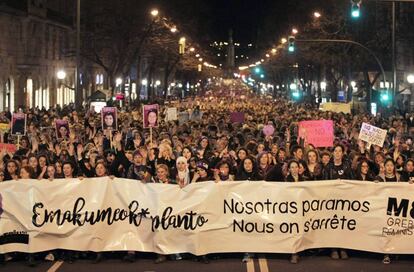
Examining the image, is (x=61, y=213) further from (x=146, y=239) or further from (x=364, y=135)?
(x=364, y=135)

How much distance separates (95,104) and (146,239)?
27.1 metres

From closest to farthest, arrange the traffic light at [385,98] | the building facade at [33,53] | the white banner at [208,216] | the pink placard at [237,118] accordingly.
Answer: the white banner at [208,216], the pink placard at [237,118], the traffic light at [385,98], the building facade at [33,53]

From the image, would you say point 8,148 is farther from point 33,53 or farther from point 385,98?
point 33,53

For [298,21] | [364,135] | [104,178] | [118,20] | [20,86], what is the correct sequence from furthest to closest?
[298,21] → [118,20] → [20,86] → [364,135] → [104,178]

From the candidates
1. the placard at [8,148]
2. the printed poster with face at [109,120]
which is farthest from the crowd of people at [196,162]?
the printed poster with face at [109,120]

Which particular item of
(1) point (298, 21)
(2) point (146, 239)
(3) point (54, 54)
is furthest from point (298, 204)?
(1) point (298, 21)

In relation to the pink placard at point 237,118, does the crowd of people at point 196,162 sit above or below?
below

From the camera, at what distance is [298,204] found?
10391 millimetres

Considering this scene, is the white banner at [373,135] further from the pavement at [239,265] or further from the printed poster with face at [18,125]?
the printed poster with face at [18,125]

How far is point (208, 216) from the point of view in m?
10.4

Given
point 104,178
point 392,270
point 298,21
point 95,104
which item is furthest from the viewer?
point 298,21

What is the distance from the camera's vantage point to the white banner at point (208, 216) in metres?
10.3

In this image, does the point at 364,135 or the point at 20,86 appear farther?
the point at 20,86

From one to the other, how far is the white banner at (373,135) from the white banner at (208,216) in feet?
13.8
